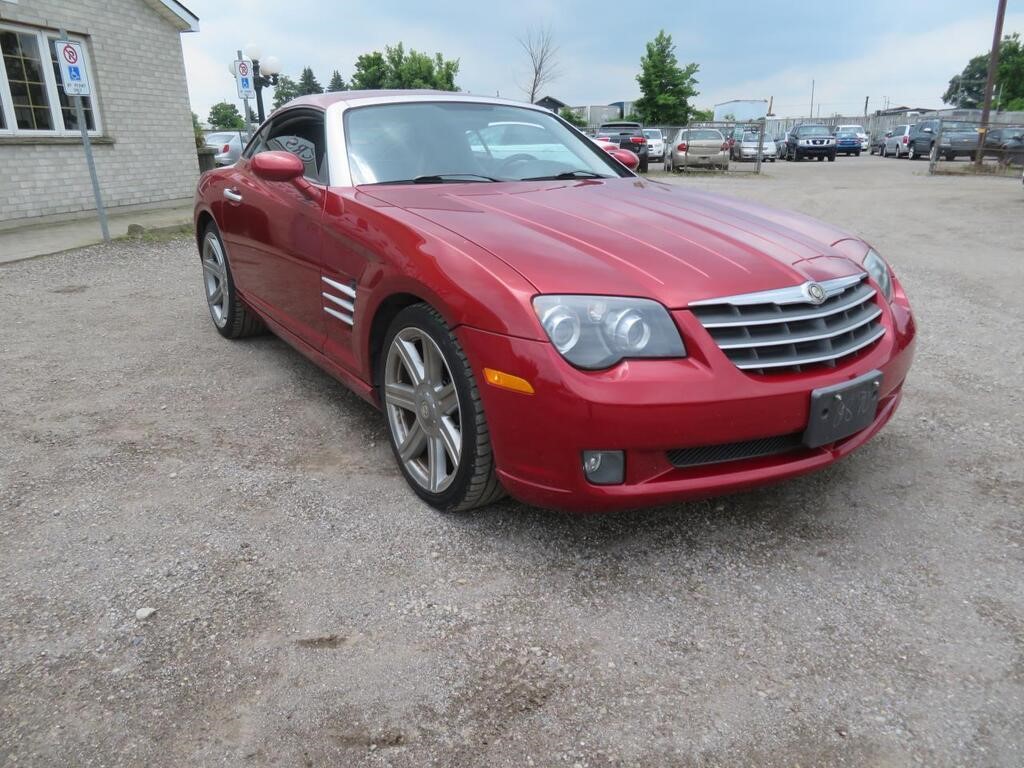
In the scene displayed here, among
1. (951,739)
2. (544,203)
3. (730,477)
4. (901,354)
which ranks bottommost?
(951,739)

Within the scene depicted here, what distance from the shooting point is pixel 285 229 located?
3543 mm

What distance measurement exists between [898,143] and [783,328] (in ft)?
119

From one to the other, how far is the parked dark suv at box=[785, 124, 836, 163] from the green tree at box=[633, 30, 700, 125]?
11.9 m

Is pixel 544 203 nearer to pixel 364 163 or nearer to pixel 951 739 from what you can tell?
pixel 364 163

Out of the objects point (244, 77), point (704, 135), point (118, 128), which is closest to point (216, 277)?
point (118, 128)

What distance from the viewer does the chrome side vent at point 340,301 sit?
2.98 m

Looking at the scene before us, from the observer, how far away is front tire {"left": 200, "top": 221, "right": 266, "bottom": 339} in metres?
4.72

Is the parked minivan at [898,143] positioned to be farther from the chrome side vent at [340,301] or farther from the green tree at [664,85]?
the chrome side vent at [340,301]

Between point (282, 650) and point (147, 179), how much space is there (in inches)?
503

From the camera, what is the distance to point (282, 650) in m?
2.05

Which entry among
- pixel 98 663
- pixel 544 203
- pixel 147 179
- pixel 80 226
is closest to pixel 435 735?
pixel 98 663

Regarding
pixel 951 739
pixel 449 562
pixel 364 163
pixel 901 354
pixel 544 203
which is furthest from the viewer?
→ pixel 364 163

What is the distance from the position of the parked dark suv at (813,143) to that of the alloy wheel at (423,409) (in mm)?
→ 34085

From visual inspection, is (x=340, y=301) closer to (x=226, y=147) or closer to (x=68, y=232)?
(x=68, y=232)
